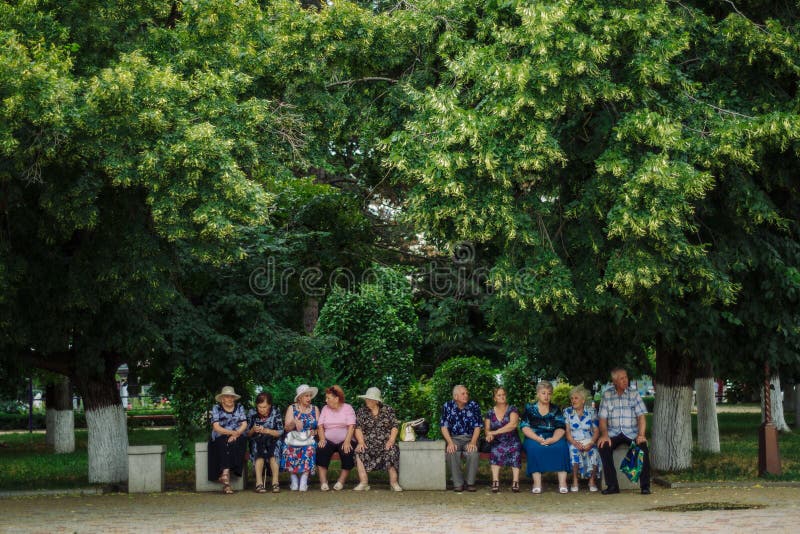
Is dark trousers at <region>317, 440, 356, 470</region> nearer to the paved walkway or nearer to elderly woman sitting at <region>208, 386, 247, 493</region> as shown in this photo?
the paved walkway

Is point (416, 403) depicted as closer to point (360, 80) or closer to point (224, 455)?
point (224, 455)

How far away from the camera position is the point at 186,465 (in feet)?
68.9

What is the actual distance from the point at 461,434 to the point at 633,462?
2.31 meters

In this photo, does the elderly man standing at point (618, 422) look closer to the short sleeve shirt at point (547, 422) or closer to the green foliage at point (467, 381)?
the short sleeve shirt at point (547, 422)

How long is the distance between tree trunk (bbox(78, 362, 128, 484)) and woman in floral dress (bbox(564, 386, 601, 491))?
674 centimetres

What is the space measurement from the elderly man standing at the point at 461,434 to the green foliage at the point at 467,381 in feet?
26.9

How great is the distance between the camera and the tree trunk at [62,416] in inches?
1035

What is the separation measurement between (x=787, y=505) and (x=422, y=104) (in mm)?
6573

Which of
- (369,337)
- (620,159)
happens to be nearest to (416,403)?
(369,337)

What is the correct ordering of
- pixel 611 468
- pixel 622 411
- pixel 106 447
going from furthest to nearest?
1. pixel 106 447
2. pixel 622 411
3. pixel 611 468

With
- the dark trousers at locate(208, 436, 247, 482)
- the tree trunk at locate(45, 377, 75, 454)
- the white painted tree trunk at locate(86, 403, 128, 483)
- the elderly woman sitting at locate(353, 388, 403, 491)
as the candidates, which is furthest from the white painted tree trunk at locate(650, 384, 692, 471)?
the tree trunk at locate(45, 377, 75, 454)

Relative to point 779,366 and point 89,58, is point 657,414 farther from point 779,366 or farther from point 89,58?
point 89,58

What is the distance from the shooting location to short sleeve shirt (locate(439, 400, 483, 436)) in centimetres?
1471

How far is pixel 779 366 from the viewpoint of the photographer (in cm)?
1574
